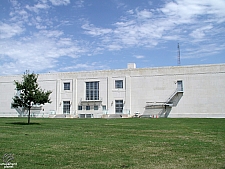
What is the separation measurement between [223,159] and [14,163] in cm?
692

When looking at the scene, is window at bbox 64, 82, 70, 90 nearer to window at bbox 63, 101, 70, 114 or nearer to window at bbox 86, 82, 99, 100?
window at bbox 63, 101, 70, 114

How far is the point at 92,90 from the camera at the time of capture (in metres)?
54.1

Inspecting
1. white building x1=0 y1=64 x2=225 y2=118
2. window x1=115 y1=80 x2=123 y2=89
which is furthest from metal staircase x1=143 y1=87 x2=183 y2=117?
window x1=115 y1=80 x2=123 y2=89

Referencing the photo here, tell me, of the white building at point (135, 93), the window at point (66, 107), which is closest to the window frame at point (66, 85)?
the white building at point (135, 93)

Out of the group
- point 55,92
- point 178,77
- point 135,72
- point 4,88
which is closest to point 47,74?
point 55,92

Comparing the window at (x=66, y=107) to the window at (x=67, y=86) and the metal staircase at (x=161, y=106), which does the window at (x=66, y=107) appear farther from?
the metal staircase at (x=161, y=106)

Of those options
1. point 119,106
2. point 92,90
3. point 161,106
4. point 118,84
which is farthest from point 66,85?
point 161,106

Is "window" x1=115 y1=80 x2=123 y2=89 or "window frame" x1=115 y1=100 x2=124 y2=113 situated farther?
"window" x1=115 y1=80 x2=123 y2=89

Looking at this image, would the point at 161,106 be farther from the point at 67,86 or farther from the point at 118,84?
the point at 67,86

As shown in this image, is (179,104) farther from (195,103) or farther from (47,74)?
(47,74)

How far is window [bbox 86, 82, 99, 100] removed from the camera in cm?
5372

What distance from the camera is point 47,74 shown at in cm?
5744

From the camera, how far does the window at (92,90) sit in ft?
176

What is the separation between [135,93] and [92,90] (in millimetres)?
8291
